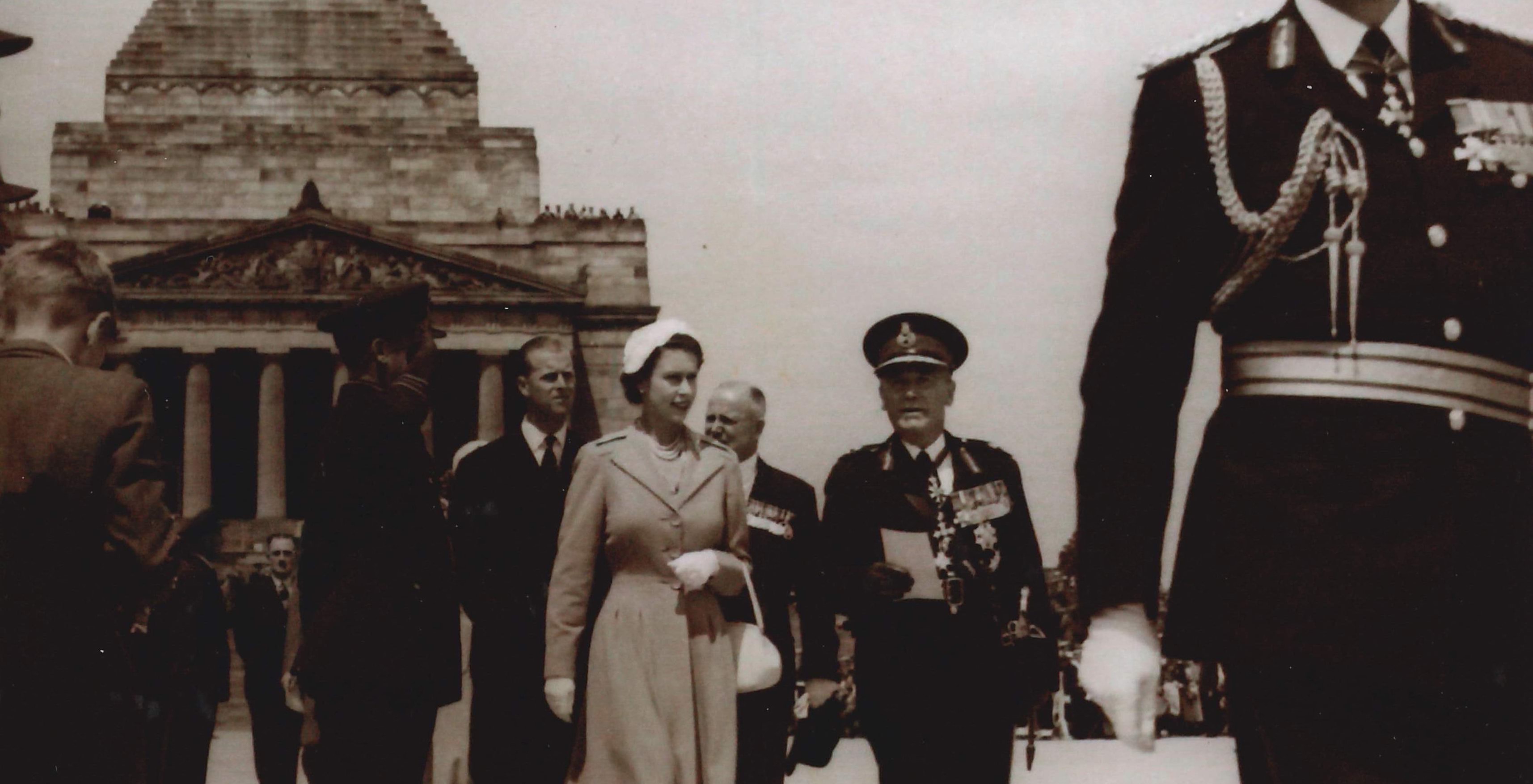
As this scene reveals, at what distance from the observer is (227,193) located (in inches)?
2002

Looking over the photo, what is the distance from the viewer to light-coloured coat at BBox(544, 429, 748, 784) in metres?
6.78

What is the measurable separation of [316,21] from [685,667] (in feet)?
162

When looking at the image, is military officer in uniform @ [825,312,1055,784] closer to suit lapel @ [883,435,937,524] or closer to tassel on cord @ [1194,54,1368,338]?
suit lapel @ [883,435,937,524]

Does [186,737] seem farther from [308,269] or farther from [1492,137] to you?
[308,269]

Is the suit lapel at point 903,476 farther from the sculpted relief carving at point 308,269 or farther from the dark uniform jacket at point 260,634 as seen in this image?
the sculpted relief carving at point 308,269

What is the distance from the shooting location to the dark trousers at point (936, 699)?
24.5 ft

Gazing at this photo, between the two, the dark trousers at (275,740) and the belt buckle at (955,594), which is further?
the dark trousers at (275,740)

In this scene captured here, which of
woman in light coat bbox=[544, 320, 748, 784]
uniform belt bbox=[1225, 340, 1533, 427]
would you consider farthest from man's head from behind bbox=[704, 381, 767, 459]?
uniform belt bbox=[1225, 340, 1533, 427]

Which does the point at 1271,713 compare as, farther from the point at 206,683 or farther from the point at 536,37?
the point at 206,683

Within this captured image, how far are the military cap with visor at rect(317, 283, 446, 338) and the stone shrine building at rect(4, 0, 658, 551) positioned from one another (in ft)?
133

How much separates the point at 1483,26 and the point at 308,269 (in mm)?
47100

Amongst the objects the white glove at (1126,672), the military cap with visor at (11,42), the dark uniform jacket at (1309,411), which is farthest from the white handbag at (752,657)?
the white glove at (1126,672)

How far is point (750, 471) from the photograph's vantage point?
8.95 metres

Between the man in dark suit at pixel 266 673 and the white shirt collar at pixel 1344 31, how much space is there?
9.10 meters
